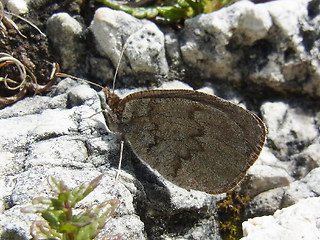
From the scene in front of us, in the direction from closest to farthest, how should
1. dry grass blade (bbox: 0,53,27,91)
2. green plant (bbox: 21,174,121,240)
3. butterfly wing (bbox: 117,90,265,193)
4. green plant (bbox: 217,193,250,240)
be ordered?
green plant (bbox: 21,174,121,240) < butterfly wing (bbox: 117,90,265,193) < green plant (bbox: 217,193,250,240) < dry grass blade (bbox: 0,53,27,91)

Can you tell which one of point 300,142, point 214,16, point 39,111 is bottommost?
point 300,142

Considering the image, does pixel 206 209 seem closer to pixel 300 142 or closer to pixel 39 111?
pixel 300 142

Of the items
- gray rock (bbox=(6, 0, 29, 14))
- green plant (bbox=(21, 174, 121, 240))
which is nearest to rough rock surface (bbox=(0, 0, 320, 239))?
gray rock (bbox=(6, 0, 29, 14))

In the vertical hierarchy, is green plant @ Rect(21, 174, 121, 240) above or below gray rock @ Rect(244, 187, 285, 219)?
above

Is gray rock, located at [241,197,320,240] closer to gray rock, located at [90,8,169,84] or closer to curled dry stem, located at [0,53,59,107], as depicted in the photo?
gray rock, located at [90,8,169,84]

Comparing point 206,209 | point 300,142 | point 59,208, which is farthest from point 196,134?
point 59,208

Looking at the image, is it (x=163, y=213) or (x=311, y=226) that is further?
(x=163, y=213)

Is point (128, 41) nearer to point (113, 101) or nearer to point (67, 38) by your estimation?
point (67, 38)
